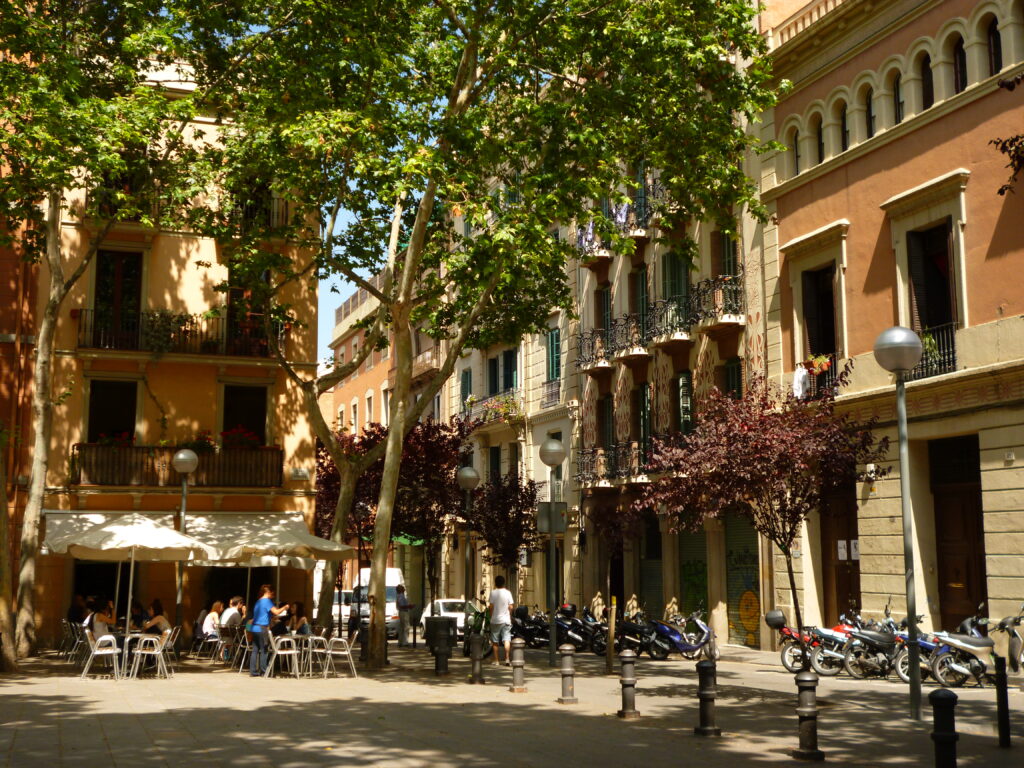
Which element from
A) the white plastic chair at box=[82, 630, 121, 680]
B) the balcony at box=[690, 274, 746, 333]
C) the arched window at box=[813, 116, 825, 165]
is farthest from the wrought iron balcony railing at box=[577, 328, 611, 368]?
the white plastic chair at box=[82, 630, 121, 680]

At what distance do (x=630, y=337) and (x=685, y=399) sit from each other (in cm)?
324

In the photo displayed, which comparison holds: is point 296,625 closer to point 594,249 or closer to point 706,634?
point 706,634

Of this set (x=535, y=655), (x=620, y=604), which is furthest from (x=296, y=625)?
(x=620, y=604)

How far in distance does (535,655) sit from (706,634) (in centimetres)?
401

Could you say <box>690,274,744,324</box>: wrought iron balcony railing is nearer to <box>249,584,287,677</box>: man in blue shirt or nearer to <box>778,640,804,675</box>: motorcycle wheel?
<box>778,640,804,675</box>: motorcycle wheel

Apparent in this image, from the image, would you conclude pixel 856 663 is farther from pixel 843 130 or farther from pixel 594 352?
pixel 594 352

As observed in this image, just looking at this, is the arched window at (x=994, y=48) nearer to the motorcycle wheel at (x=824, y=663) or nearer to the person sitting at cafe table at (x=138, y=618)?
the motorcycle wheel at (x=824, y=663)

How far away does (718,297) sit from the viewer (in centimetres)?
2683

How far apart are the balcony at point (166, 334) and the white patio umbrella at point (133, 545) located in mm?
8578

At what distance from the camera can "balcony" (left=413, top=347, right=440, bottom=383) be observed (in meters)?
44.3

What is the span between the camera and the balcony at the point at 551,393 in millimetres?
36325

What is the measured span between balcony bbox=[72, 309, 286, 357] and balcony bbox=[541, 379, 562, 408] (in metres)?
10.3

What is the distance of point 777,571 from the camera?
2452 centimetres

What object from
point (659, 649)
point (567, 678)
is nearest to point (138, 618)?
point (659, 649)
